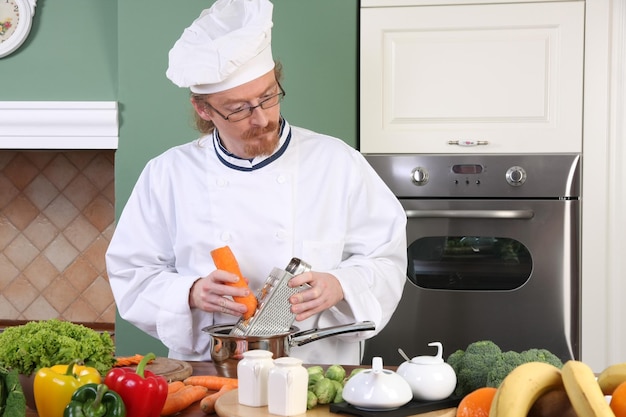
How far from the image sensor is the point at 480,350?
1.38 metres

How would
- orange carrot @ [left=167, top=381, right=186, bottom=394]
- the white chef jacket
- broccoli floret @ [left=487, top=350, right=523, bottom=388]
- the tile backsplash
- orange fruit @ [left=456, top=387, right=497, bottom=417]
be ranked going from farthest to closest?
the tile backsplash < the white chef jacket < orange carrot @ [left=167, top=381, right=186, bottom=394] < broccoli floret @ [left=487, top=350, right=523, bottom=388] < orange fruit @ [left=456, top=387, right=497, bottom=417]

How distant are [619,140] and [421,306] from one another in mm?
781

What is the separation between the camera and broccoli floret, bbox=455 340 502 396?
1341mm

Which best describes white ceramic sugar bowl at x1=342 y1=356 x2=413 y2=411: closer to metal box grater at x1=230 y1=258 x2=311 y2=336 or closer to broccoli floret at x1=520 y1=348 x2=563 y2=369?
broccoli floret at x1=520 y1=348 x2=563 y2=369

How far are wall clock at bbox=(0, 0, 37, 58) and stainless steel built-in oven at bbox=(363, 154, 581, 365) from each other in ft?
3.92

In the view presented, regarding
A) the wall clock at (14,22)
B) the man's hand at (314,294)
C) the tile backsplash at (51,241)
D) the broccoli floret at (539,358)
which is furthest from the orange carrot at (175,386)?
the tile backsplash at (51,241)

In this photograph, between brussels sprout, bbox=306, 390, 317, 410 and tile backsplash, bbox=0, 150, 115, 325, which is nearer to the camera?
brussels sprout, bbox=306, 390, 317, 410

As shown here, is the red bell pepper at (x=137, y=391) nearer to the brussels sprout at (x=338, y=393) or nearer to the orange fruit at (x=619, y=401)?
the brussels sprout at (x=338, y=393)

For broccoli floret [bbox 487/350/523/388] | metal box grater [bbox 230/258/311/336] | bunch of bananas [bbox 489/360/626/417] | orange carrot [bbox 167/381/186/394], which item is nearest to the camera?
bunch of bananas [bbox 489/360/626/417]

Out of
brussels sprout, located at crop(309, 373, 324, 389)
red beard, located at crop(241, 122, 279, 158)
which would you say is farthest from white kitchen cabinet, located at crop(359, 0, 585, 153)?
brussels sprout, located at crop(309, 373, 324, 389)

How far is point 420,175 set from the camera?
8.82ft

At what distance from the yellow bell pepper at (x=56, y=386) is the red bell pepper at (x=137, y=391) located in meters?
0.05

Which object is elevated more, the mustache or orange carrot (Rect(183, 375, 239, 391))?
the mustache

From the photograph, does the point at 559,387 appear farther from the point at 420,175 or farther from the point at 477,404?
the point at 420,175
